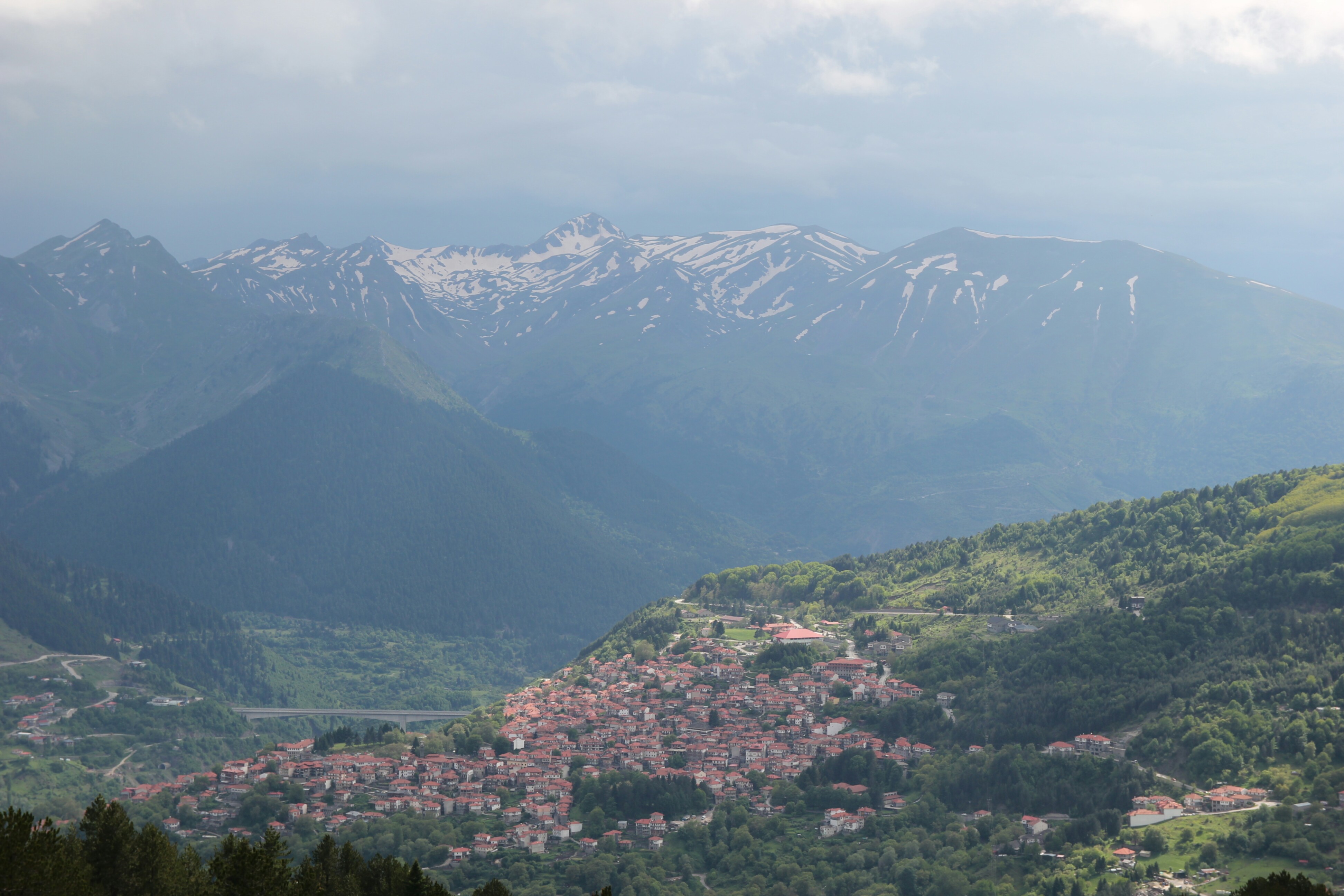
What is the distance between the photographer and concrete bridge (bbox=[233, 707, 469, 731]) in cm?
19375

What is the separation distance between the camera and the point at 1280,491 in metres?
146

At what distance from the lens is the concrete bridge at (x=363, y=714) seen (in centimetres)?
19375

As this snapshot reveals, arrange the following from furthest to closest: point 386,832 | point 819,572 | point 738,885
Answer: point 819,572 < point 386,832 < point 738,885

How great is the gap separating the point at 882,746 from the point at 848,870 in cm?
2156

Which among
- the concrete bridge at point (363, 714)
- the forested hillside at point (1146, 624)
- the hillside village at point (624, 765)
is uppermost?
the forested hillside at point (1146, 624)

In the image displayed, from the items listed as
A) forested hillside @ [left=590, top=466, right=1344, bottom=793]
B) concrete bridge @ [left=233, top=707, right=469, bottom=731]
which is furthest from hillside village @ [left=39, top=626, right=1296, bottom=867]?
concrete bridge @ [left=233, top=707, right=469, bottom=731]

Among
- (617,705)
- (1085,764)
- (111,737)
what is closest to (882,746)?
(1085,764)

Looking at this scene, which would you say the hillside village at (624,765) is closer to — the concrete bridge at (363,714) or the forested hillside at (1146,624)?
the forested hillside at (1146,624)

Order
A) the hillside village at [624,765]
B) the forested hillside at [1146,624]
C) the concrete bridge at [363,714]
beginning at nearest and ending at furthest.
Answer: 1. the hillside village at [624,765]
2. the forested hillside at [1146,624]
3. the concrete bridge at [363,714]

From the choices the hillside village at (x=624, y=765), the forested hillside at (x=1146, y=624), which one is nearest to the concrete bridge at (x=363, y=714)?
the forested hillside at (x=1146, y=624)

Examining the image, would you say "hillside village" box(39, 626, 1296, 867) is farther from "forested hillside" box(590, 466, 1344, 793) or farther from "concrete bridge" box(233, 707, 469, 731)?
"concrete bridge" box(233, 707, 469, 731)

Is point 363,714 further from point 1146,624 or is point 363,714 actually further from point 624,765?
point 1146,624

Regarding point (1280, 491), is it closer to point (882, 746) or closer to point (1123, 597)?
point (1123, 597)

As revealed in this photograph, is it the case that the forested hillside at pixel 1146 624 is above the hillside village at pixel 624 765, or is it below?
above
